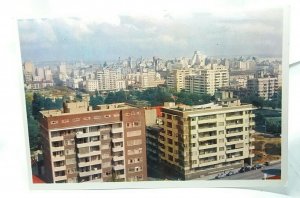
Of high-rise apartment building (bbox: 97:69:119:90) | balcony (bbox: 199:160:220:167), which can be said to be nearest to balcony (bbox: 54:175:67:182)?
high-rise apartment building (bbox: 97:69:119:90)

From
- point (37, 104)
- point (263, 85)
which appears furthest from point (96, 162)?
point (263, 85)

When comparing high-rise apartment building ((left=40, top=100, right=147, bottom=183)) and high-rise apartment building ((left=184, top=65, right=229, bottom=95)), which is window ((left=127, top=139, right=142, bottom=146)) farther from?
high-rise apartment building ((left=184, top=65, right=229, bottom=95))

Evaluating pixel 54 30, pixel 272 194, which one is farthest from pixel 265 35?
pixel 54 30

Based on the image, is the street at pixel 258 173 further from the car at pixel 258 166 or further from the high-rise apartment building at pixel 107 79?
the high-rise apartment building at pixel 107 79

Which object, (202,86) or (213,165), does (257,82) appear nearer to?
Result: (202,86)

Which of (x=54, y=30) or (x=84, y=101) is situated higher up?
(x=54, y=30)

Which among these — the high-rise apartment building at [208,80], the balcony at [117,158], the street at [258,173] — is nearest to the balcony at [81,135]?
the balcony at [117,158]
